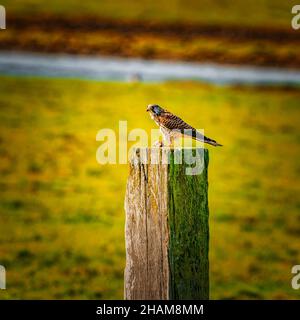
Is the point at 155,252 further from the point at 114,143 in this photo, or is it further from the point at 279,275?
the point at 114,143

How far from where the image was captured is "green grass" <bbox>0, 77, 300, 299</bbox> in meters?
8.04

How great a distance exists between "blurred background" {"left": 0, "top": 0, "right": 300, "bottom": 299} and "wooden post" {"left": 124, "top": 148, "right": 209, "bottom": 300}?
3.81 meters

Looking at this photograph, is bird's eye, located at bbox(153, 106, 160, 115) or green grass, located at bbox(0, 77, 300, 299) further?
green grass, located at bbox(0, 77, 300, 299)

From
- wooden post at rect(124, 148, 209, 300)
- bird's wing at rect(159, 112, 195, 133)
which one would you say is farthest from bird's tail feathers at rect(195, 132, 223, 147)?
wooden post at rect(124, 148, 209, 300)

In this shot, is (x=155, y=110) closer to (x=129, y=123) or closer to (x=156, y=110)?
(x=156, y=110)

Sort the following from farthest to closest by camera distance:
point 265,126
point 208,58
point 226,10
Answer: point 226,10
point 208,58
point 265,126

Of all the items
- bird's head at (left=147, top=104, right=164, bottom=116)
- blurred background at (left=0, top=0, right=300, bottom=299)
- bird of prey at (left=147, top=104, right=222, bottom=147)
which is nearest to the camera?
bird of prey at (left=147, top=104, right=222, bottom=147)

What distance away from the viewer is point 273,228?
386 inches

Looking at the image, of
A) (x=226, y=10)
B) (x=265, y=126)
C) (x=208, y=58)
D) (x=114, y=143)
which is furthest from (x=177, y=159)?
(x=226, y=10)

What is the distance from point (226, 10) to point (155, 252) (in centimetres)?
2539

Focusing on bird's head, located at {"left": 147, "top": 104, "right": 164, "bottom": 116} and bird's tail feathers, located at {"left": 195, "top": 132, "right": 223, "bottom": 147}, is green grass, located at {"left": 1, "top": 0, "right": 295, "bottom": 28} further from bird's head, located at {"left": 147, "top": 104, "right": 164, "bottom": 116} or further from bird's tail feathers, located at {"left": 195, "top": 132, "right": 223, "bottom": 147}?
bird's tail feathers, located at {"left": 195, "top": 132, "right": 223, "bottom": 147}

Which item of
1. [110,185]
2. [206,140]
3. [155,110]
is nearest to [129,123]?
[110,185]

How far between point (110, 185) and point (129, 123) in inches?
140
